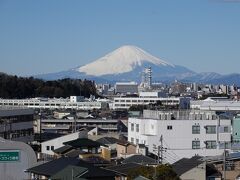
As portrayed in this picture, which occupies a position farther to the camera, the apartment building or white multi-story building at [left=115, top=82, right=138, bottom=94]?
white multi-story building at [left=115, top=82, right=138, bottom=94]

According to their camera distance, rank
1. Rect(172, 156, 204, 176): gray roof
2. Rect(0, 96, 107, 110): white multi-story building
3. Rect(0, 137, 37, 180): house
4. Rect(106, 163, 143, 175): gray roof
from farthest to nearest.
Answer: Rect(0, 96, 107, 110): white multi-story building → Rect(172, 156, 204, 176): gray roof → Rect(106, 163, 143, 175): gray roof → Rect(0, 137, 37, 180): house

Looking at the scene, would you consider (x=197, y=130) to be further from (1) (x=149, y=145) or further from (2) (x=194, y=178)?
(2) (x=194, y=178)

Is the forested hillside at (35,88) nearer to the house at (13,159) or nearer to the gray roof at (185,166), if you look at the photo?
the gray roof at (185,166)

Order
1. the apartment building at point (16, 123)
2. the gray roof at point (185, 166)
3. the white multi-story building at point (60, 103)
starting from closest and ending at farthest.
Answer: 1. the gray roof at point (185, 166)
2. the apartment building at point (16, 123)
3. the white multi-story building at point (60, 103)

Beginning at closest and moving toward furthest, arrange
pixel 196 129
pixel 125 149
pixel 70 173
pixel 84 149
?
pixel 70 173 < pixel 84 149 < pixel 125 149 < pixel 196 129

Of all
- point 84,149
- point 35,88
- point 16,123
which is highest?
point 35,88

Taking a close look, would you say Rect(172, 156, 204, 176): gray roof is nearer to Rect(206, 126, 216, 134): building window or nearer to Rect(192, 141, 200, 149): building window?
Rect(192, 141, 200, 149): building window

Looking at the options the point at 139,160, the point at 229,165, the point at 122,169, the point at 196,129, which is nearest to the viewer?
the point at 122,169

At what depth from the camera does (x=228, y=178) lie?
15.2 metres

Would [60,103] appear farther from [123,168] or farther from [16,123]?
[123,168]

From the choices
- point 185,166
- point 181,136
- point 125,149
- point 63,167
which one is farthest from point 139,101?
point 63,167

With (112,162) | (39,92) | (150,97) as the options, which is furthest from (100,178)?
(150,97)

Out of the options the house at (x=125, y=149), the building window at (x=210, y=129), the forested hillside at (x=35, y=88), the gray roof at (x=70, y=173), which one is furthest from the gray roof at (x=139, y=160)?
the forested hillside at (x=35, y=88)

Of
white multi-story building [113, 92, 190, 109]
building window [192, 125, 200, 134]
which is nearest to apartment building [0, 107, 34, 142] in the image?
building window [192, 125, 200, 134]
